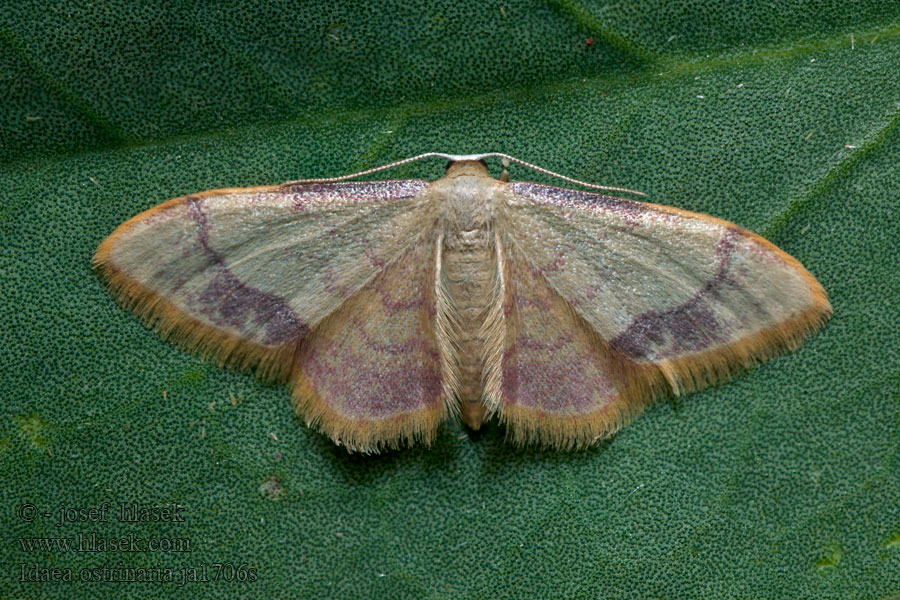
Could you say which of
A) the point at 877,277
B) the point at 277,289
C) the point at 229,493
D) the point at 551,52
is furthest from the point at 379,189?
the point at 877,277

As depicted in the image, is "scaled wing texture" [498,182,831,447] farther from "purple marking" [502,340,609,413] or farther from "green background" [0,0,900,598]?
"green background" [0,0,900,598]

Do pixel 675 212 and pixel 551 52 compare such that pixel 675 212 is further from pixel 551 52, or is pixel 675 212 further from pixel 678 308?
pixel 551 52

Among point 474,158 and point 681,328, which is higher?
point 474,158

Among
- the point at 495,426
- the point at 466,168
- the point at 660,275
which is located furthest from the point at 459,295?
the point at 660,275

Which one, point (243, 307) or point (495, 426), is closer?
point (243, 307)

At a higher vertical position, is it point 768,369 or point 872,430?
point 768,369

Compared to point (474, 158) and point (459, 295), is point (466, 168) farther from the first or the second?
point (459, 295)
